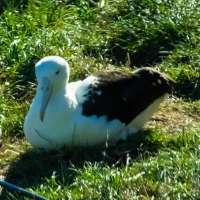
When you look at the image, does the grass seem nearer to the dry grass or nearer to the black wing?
the dry grass

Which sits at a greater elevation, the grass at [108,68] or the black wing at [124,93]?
the black wing at [124,93]

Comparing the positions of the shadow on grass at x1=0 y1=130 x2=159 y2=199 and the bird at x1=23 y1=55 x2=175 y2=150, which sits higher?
the bird at x1=23 y1=55 x2=175 y2=150

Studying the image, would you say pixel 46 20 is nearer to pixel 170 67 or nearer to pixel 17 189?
Result: pixel 170 67

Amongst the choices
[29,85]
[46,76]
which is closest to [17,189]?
[46,76]

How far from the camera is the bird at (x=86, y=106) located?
248 inches

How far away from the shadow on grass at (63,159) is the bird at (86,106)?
74 millimetres

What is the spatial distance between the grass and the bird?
11 cm

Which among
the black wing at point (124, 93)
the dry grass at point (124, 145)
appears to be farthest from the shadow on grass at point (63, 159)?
the black wing at point (124, 93)

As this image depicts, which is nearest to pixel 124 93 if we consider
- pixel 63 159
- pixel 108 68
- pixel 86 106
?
pixel 86 106

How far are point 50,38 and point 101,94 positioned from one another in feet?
5.75

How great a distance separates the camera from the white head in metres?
6.32

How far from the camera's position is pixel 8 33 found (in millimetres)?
8281

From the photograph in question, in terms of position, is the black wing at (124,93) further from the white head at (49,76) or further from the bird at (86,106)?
the white head at (49,76)

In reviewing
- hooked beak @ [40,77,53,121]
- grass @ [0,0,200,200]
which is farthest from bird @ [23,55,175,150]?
grass @ [0,0,200,200]
